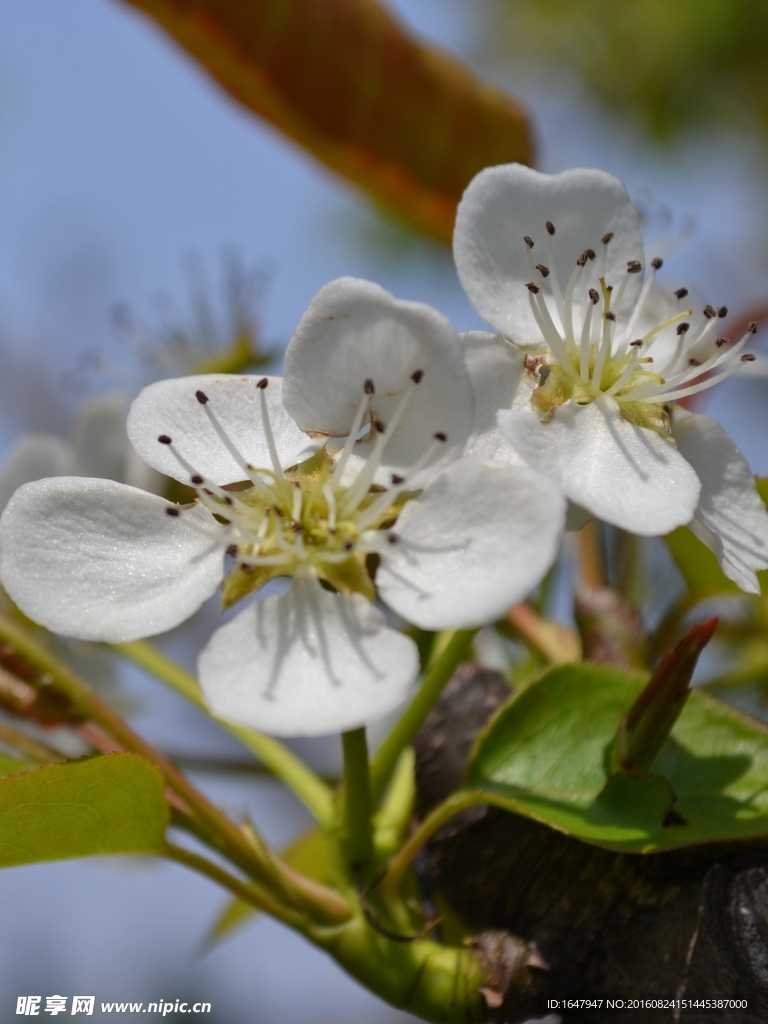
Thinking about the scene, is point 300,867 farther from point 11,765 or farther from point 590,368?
point 590,368

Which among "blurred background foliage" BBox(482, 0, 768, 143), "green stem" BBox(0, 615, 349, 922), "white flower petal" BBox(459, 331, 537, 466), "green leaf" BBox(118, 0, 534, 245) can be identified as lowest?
"green stem" BBox(0, 615, 349, 922)

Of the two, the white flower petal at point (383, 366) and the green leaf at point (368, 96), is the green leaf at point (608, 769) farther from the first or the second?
the green leaf at point (368, 96)

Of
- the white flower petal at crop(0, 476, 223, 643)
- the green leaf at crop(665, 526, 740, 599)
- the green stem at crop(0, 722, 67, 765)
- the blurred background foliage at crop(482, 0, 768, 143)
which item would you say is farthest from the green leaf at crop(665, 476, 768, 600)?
the blurred background foliage at crop(482, 0, 768, 143)

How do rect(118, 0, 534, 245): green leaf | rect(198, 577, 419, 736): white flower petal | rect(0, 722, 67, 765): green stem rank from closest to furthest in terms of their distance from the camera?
rect(198, 577, 419, 736): white flower petal < rect(0, 722, 67, 765): green stem < rect(118, 0, 534, 245): green leaf

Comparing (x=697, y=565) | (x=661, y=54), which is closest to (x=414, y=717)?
(x=697, y=565)

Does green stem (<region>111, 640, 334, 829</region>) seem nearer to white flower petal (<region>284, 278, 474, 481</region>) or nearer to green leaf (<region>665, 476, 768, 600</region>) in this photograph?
white flower petal (<region>284, 278, 474, 481</region>)

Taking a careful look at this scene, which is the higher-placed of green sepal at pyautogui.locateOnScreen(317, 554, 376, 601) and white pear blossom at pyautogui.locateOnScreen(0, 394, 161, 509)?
green sepal at pyautogui.locateOnScreen(317, 554, 376, 601)

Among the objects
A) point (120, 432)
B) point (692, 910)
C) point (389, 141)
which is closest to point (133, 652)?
point (120, 432)
